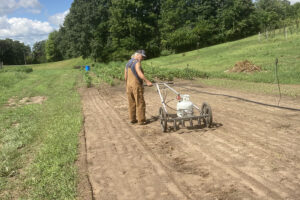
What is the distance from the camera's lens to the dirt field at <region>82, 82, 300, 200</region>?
390cm

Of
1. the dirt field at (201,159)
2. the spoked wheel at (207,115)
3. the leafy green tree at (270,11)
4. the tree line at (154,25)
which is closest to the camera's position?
the dirt field at (201,159)

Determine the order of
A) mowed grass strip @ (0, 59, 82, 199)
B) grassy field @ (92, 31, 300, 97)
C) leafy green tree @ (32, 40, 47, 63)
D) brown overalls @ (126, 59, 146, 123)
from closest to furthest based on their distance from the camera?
mowed grass strip @ (0, 59, 82, 199) < brown overalls @ (126, 59, 146, 123) < grassy field @ (92, 31, 300, 97) < leafy green tree @ (32, 40, 47, 63)

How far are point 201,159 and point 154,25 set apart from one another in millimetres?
57813

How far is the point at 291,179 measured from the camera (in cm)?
401

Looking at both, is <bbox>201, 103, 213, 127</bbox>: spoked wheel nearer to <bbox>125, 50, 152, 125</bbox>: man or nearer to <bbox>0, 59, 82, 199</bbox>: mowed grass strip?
<bbox>125, 50, 152, 125</bbox>: man

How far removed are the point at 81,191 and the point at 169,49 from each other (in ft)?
176

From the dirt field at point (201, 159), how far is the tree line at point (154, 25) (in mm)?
45157

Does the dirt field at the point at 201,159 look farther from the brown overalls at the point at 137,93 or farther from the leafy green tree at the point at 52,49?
the leafy green tree at the point at 52,49

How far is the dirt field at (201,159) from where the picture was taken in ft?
12.8

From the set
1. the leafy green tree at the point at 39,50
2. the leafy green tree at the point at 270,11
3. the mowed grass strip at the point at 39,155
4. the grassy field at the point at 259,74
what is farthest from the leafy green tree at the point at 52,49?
the mowed grass strip at the point at 39,155

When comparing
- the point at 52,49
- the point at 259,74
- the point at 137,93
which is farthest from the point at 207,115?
the point at 52,49

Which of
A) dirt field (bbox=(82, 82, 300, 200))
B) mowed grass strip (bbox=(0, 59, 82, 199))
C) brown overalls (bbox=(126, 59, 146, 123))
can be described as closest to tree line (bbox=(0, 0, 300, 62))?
mowed grass strip (bbox=(0, 59, 82, 199))

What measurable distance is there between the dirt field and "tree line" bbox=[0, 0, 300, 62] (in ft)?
148

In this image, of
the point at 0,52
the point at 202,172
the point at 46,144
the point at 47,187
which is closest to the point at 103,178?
the point at 47,187
